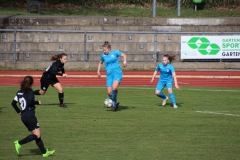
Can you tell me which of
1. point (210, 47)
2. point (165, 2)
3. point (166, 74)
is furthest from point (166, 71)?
point (165, 2)

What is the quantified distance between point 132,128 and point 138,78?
14.0 meters

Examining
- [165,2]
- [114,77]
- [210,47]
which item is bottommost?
[114,77]

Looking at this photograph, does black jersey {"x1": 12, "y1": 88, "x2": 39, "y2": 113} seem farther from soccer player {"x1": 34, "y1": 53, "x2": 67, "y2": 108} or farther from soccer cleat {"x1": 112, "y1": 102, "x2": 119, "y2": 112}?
soccer cleat {"x1": 112, "y1": 102, "x2": 119, "y2": 112}

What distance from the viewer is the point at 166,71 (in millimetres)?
18578

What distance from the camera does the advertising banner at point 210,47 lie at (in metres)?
32.7

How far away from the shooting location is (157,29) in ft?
116

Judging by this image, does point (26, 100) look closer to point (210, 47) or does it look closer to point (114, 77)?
point (114, 77)

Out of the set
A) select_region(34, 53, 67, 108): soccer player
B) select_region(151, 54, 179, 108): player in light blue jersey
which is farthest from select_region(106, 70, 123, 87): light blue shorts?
select_region(34, 53, 67, 108): soccer player

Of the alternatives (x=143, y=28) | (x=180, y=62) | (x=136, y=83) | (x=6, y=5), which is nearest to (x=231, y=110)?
(x=136, y=83)

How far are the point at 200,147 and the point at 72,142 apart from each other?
2815 millimetres

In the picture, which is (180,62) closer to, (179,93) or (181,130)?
(179,93)

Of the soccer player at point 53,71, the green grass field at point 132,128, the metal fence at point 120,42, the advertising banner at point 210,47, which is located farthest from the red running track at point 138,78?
the soccer player at point 53,71

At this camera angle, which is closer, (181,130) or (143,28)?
(181,130)

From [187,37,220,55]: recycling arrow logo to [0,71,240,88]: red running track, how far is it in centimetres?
130
